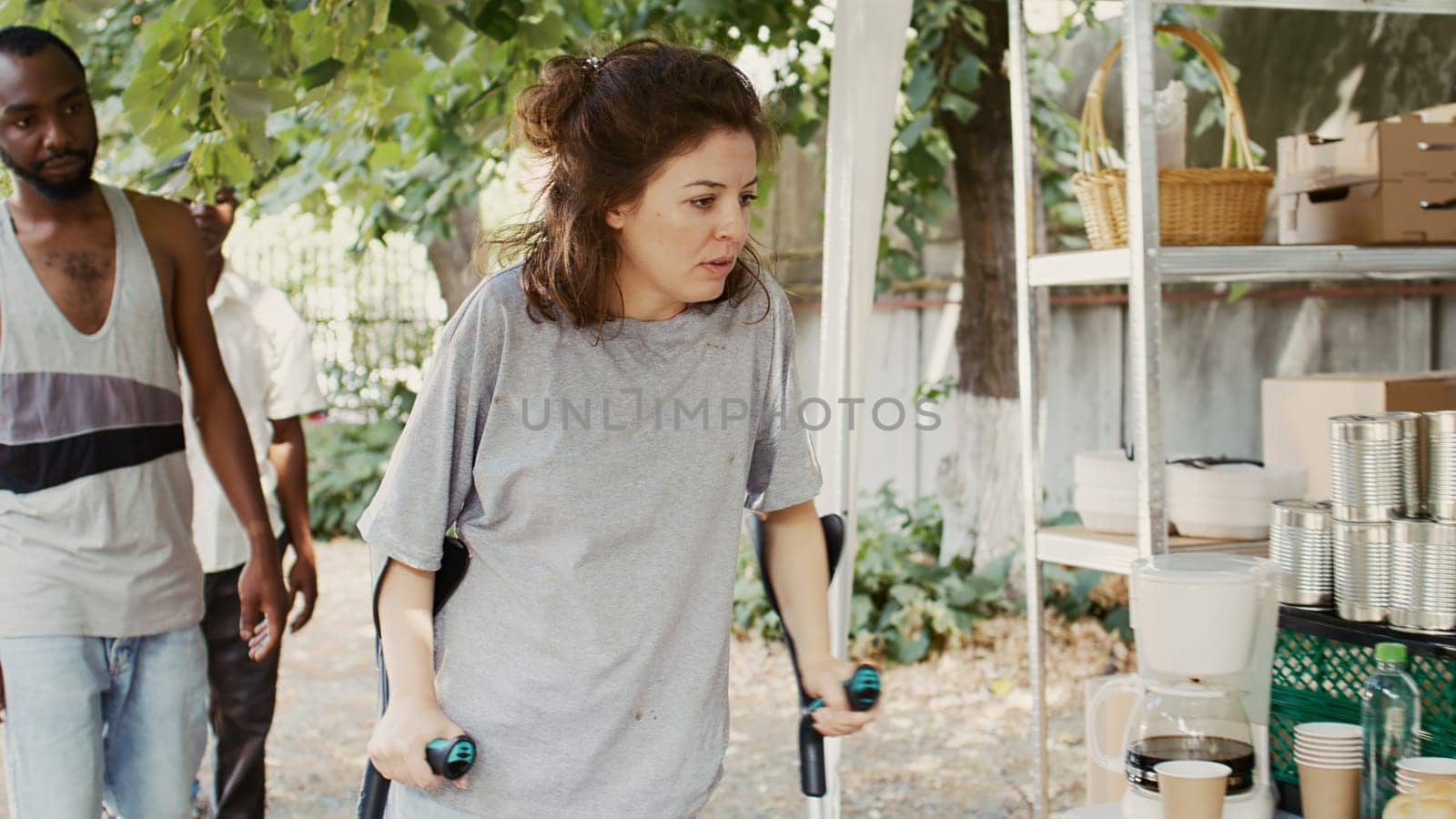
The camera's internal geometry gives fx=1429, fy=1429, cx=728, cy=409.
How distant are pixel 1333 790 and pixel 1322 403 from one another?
1.09m

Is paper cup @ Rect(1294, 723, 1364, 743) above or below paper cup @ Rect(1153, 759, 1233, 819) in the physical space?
above

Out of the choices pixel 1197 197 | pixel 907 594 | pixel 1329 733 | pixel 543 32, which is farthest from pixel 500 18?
pixel 907 594

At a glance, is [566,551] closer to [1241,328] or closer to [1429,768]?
[1429,768]

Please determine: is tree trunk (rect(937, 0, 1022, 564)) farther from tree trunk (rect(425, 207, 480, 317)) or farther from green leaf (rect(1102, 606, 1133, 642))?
tree trunk (rect(425, 207, 480, 317))

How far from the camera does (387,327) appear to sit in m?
12.2

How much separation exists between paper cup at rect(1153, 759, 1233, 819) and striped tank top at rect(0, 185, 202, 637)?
1.71 meters

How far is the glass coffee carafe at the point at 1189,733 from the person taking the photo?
6.95 ft

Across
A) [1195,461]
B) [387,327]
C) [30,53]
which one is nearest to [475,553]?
[30,53]

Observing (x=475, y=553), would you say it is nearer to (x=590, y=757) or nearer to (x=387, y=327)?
(x=590, y=757)

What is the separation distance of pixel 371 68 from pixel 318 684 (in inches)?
124

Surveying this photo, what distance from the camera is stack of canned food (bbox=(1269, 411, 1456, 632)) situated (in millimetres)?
2396

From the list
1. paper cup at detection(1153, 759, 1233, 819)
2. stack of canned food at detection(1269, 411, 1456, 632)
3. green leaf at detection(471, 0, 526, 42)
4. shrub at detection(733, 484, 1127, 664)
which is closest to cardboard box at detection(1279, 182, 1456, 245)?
stack of canned food at detection(1269, 411, 1456, 632)

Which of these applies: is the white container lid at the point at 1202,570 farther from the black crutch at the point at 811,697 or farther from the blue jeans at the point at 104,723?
the blue jeans at the point at 104,723

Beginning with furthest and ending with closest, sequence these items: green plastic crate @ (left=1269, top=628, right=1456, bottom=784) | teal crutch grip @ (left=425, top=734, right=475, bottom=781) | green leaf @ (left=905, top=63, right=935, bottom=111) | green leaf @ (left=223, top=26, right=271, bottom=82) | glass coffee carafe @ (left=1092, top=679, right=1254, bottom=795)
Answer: green leaf @ (left=905, top=63, right=935, bottom=111)
green leaf @ (left=223, top=26, right=271, bottom=82)
green plastic crate @ (left=1269, top=628, right=1456, bottom=784)
glass coffee carafe @ (left=1092, top=679, right=1254, bottom=795)
teal crutch grip @ (left=425, top=734, right=475, bottom=781)
